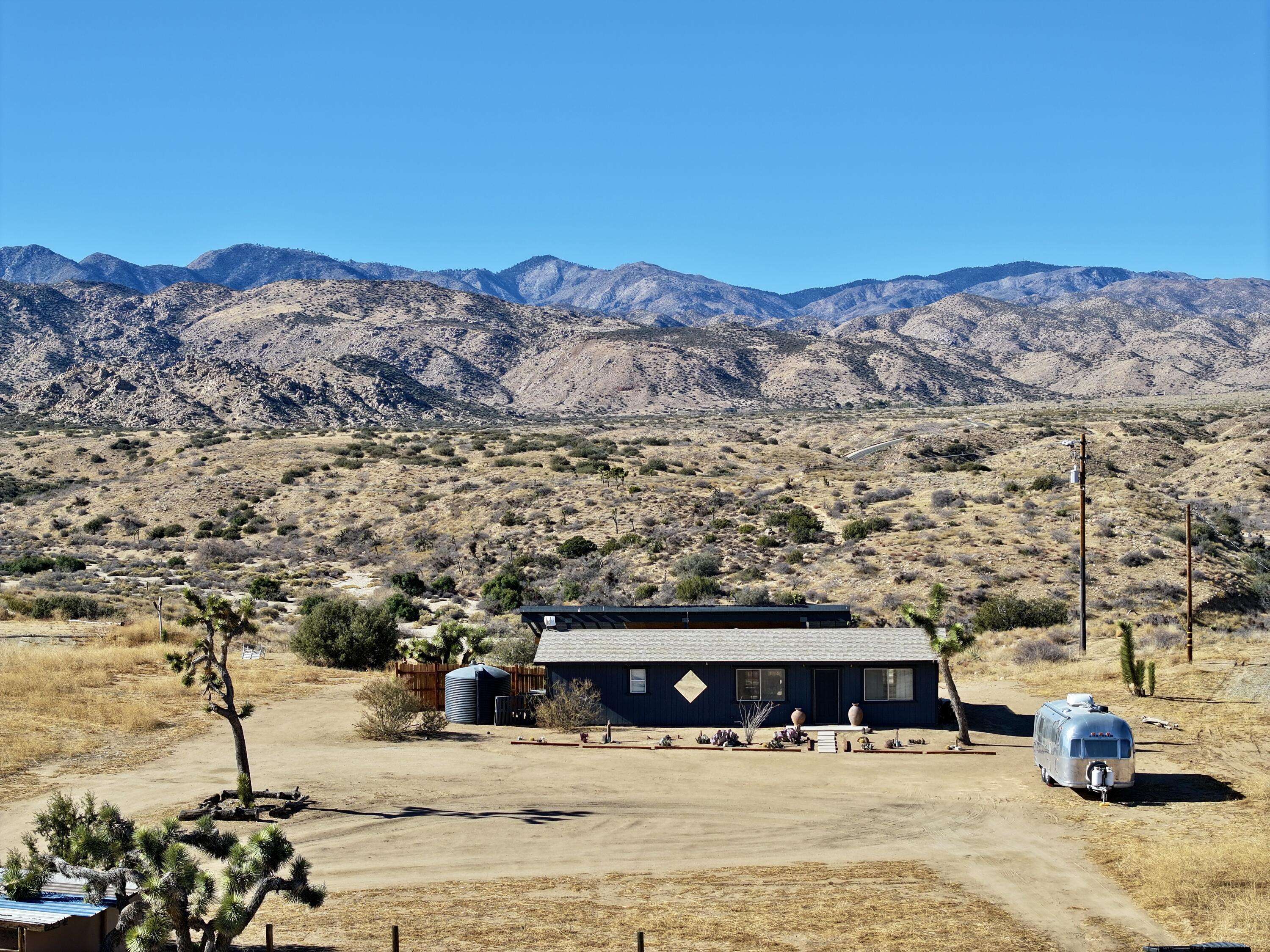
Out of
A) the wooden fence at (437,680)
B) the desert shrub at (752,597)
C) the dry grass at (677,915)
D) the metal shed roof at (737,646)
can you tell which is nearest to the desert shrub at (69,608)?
the wooden fence at (437,680)

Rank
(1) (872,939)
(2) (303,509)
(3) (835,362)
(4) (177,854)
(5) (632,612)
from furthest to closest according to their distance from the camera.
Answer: (3) (835,362), (2) (303,509), (5) (632,612), (1) (872,939), (4) (177,854)

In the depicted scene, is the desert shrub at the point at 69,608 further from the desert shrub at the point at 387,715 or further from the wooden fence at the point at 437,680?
the desert shrub at the point at 387,715

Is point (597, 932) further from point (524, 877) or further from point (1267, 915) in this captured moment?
point (1267, 915)

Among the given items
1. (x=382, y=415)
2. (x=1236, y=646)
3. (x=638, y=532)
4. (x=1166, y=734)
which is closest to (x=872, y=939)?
(x=1166, y=734)

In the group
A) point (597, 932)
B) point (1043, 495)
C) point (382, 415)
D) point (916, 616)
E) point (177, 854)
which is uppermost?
point (382, 415)

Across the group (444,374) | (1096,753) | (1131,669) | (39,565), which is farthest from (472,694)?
(444,374)

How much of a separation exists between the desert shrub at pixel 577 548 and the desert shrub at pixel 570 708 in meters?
26.1

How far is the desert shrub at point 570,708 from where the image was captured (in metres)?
34.2

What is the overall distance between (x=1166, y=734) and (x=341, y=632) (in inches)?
1020

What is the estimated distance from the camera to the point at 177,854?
45.1 feet

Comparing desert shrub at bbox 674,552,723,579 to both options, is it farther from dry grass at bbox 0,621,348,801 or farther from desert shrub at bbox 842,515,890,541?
dry grass at bbox 0,621,348,801

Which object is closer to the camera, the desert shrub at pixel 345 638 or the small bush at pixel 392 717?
the small bush at pixel 392 717

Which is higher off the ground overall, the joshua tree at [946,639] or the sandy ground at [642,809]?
the joshua tree at [946,639]

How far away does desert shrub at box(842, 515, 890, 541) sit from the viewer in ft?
198
